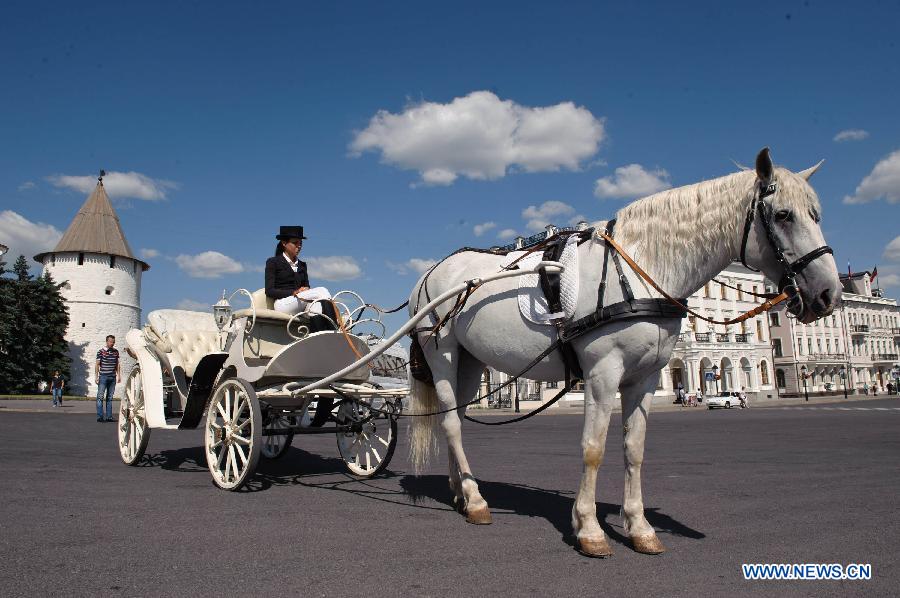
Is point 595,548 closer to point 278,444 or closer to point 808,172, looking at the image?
point 808,172

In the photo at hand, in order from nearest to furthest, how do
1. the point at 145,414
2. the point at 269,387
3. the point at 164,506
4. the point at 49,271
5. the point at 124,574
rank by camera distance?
the point at 124,574 < the point at 164,506 < the point at 269,387 < the point at 145,414 < the point at 49,271

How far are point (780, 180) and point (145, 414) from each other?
6.59 metres

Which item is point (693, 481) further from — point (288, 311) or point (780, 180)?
point (288, 311)

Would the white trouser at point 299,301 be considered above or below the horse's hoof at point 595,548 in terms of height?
above

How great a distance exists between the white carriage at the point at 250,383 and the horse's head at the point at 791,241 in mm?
3209

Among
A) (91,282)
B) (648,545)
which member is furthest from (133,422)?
(91,282)

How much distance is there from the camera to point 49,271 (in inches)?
2388

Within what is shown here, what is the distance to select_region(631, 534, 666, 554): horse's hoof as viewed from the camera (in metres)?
3.89

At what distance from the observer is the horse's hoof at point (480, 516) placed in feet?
15.4

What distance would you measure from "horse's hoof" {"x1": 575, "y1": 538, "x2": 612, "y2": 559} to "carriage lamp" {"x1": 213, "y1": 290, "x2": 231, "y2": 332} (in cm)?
468

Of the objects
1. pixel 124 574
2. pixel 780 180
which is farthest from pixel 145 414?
pixel 780 180

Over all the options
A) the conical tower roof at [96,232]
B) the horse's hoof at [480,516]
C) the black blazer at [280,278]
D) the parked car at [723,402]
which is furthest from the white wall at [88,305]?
the horse's hoof at [480,516]

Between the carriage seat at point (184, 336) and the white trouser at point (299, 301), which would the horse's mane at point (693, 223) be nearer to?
the white trouser at point (299, 301)

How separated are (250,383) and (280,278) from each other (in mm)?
1292
